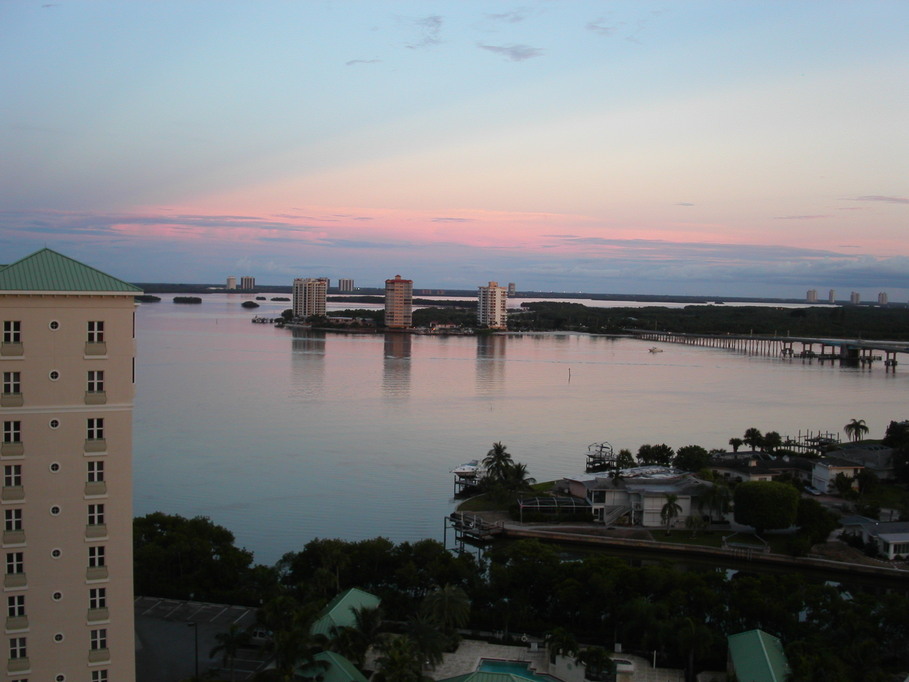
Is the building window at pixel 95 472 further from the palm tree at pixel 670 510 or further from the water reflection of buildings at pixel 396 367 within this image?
the water reflection of buildings at pixel 396 367

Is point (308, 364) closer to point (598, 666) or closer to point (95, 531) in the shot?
point (598, 666)

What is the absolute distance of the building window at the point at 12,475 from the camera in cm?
430

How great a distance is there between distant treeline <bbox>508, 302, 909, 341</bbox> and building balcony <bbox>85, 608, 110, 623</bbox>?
46.8 meters

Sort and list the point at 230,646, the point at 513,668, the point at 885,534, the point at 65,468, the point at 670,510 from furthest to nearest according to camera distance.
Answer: the point at 670,510, the point at 885,534, the point at 513,668, the point at 230,646, the point at 65,468

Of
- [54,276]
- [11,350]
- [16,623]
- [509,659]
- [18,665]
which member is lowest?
[509,659]

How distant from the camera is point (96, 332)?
445 centimetres

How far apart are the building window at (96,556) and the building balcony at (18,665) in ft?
1.77

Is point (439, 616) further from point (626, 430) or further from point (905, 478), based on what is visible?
point (626, 430)

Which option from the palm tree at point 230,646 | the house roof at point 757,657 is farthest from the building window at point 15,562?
the house roof at point 757,657

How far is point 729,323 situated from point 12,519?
53.9 metres

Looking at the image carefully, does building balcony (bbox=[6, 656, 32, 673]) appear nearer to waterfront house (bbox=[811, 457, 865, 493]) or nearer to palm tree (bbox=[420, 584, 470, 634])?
palm tree (bbox=[420, 584, 470, 634])

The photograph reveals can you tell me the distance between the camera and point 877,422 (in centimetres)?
1970

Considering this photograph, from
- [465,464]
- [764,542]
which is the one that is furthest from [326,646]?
[465,464]

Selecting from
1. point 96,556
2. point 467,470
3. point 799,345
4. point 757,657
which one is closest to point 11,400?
point 96,556
